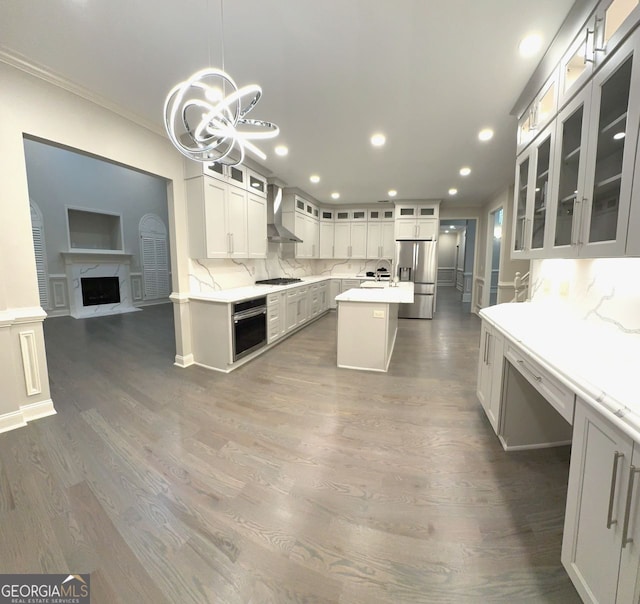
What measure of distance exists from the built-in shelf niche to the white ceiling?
5.51m

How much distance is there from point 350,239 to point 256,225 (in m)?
3.42

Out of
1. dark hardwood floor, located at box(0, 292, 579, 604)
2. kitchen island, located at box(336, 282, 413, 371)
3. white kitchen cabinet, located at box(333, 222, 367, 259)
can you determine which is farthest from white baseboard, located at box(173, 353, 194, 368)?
white kitchen cabinet, located at box(333, 222, 367, 259)

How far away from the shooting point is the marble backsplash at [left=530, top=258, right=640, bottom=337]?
152cm

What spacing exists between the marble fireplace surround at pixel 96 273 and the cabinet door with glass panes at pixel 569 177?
27.4ft

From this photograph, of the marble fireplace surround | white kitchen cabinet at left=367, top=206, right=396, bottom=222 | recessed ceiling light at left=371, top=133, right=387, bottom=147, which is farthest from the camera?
white kitchen cabinet at left=367, top=206, right=396, bottom=222

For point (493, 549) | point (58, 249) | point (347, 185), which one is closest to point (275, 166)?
point (347, 185)

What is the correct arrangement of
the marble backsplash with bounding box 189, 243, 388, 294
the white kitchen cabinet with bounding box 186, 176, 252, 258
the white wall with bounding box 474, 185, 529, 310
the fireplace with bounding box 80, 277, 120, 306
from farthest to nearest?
the fireplace with bounding box 80, 277, 120, 306, the white wall with bounding box 474, 185, 529, 310, the marble backsplash with bounding box 189, 243, 388, 294, the white kitchen cabinet with bounding box 186, 176, 252, 258

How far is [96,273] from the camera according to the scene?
679 cm

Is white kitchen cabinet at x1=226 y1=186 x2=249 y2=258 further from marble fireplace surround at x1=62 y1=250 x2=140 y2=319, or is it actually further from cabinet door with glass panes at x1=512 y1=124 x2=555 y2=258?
marble fireplace surround at x1=62 y1=250 x2=140 y2=319

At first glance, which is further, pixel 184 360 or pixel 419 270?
pixel 419 270

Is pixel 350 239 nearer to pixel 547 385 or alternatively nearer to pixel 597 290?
pixel 597 290

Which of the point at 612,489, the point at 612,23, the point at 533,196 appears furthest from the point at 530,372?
the point at 612,23

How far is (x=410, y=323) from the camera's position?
5.98 metres

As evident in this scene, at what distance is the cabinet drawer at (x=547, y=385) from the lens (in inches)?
44.8
